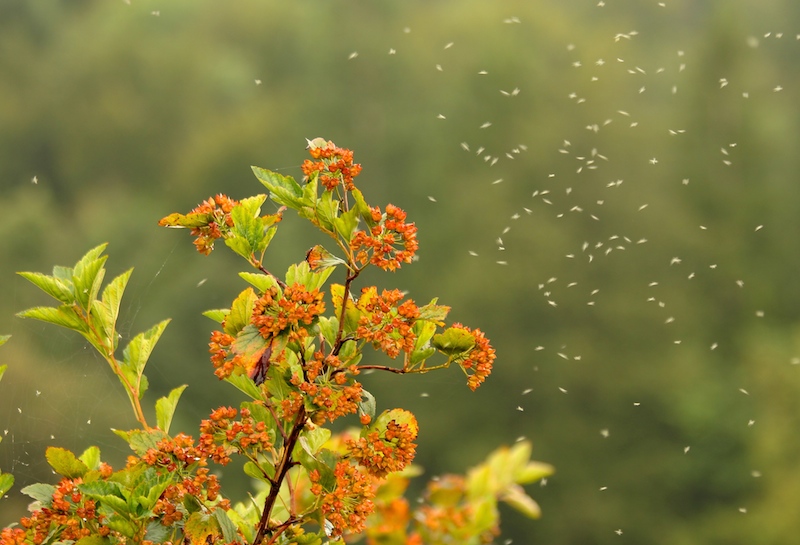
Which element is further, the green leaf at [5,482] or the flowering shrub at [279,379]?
the green leaf at [5,482]

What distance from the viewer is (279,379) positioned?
3.37ft

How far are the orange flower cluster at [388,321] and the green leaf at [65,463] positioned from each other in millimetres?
A: 358

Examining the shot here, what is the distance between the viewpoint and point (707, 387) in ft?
50.6

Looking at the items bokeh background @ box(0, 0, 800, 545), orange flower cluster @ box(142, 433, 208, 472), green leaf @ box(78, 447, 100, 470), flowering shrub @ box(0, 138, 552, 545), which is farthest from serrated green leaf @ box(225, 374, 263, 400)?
bokeh background @ box(0, 0, 800, 545)

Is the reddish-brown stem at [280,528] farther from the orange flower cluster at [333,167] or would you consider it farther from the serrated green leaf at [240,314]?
the orange flower cluster at [333,167]

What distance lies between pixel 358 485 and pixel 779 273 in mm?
16788

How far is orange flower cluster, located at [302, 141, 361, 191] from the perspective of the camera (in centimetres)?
102

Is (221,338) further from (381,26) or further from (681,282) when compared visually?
(381,26)

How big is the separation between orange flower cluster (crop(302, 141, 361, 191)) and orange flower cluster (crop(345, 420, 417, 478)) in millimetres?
258

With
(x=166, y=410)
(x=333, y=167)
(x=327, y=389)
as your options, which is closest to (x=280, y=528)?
(x=327, y=389)

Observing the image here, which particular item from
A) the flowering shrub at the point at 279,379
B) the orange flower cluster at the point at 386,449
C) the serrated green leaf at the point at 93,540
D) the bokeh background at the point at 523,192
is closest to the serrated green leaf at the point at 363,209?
the flowering shrub at the point at 279,379

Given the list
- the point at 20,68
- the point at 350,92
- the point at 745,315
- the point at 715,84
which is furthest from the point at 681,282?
the point at 20,68

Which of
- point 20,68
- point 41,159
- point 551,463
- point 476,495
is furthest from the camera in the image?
point 20,68

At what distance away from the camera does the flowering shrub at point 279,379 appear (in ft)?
3.19
